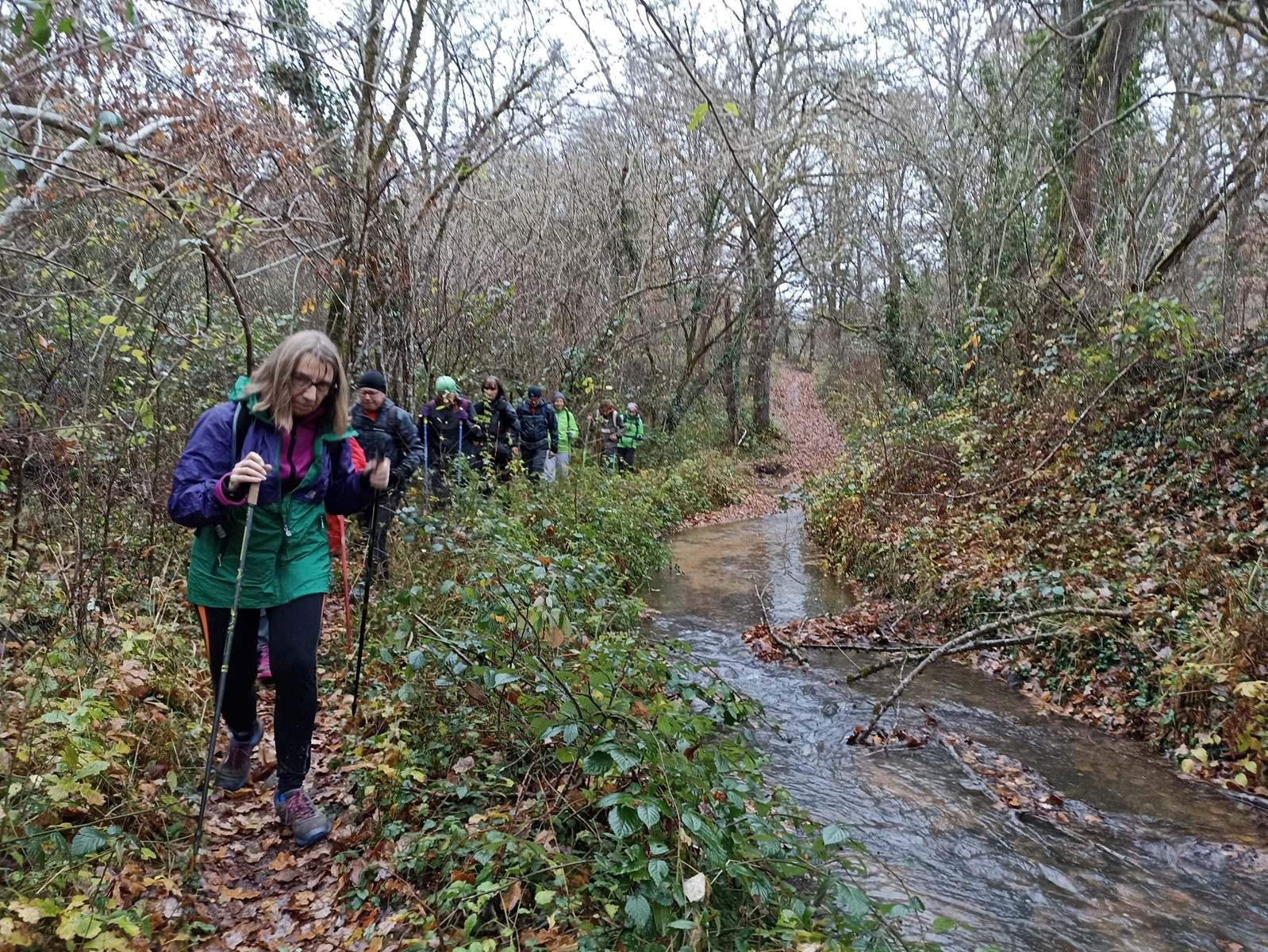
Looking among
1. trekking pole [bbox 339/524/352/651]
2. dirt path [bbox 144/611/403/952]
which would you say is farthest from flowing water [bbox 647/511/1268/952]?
trekking pole [bbox 339/524/352/651]

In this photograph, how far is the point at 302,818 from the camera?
3.54 m

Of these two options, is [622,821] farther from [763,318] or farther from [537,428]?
[763,318]

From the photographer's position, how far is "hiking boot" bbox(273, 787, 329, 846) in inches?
139

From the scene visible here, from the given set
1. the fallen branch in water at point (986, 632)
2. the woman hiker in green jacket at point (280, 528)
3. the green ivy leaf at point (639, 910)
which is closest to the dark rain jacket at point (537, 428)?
the fallen branch in water at point (986, 632)

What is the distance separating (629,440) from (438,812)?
12929mm

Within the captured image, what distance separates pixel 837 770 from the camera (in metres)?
5.17

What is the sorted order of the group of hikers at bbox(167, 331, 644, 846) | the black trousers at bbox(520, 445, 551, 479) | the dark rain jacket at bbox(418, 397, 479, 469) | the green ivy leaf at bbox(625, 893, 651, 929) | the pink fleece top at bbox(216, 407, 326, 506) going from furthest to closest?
the black trousers at bbox(520, 445, 551, 479) < the dark rain jacket at bbox(418, 397, 479, 469) < the pink fleece top at bbox(216, 407, 326, 506) < the group of hikers at bbox(167, 331, 644, 846) < the green ivy leaf at bbox(625, 893, 651, 929)

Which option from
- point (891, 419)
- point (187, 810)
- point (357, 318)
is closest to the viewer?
point (187, 810)

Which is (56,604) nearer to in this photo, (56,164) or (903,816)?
(56,164)

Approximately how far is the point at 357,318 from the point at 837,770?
20.4 feet

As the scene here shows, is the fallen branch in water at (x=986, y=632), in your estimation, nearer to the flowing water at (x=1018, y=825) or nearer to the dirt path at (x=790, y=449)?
the flowing water at (x=1018, y=825)

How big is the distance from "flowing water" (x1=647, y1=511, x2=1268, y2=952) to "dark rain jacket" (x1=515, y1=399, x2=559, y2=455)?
581cm

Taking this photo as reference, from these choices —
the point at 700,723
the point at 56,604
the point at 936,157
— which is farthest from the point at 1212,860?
the point at 936,157

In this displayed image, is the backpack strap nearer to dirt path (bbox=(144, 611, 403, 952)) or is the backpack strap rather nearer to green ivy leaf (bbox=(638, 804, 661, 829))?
dirt path (bbox=(144, 611, 403, 952))
